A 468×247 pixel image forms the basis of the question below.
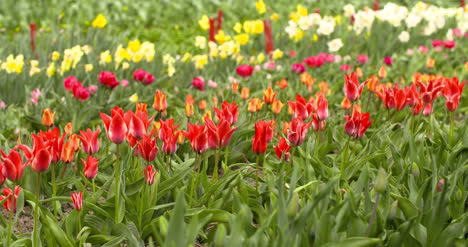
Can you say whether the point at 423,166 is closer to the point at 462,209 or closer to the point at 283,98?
the point at 462,209

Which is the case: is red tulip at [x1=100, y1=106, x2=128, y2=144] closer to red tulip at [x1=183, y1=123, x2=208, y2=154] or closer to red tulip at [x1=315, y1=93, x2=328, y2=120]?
red tulip at [x1=183, y1=123, x2=208, y2=154]

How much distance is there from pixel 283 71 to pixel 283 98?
1.08 metres

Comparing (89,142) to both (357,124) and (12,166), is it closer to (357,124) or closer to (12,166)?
(12,166)

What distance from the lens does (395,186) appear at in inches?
101

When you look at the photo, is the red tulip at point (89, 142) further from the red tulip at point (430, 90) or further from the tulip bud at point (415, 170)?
the red tulip at point (430, 90)

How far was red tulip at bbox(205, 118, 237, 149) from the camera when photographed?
226 centimetres

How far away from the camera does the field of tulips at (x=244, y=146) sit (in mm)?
2080

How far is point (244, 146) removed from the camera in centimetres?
340

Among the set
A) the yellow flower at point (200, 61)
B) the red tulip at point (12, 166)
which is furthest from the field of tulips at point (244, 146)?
the yellow flower at point (200, 61)

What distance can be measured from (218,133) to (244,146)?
1139 mm

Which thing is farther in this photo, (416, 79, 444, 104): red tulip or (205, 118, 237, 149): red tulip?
(416, 79, 444, 104): red tulip

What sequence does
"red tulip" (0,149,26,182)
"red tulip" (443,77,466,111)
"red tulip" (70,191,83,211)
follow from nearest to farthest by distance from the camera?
"red tulip" (0,149,26,182) < "red tulip" (70,191,83,211) < "red tulip" (443,77,466,111)

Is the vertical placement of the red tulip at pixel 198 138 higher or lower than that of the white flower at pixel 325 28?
higher

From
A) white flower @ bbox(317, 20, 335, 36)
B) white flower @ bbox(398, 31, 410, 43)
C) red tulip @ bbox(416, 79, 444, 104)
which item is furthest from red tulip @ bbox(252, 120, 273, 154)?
white flower @ bbox(398, 31, 410, 43)
